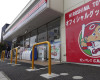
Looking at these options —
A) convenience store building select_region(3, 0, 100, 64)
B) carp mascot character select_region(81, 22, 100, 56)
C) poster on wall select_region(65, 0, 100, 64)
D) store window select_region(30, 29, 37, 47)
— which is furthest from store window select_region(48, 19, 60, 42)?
store window select_region(30, 29, 37, 47)

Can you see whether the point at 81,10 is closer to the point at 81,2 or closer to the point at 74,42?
the point at 81,2

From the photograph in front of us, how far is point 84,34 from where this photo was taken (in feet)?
16.6

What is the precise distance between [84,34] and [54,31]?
3191 mm

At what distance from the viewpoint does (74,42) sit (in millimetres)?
5664

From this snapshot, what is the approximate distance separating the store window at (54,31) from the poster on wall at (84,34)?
4.18 ft

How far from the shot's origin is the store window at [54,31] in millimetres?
7453

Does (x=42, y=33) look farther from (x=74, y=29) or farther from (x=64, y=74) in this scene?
(x=64, y=74)

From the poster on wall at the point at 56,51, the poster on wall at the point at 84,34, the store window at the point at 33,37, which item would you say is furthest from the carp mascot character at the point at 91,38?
the store window at the point at 33,37

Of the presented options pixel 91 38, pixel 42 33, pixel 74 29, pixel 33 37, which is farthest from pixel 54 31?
pixel 33 37

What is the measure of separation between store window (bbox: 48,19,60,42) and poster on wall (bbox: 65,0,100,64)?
50.1 inches

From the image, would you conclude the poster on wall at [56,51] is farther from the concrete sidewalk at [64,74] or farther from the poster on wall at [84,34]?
the concrete sidewalk at [64,74]

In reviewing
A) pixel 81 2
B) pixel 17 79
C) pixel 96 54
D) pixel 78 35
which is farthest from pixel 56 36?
pixel 17 79

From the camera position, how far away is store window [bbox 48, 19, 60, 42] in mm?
7453

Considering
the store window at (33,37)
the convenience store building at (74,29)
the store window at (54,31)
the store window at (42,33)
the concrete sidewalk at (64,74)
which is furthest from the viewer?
the store window at (33,37)
